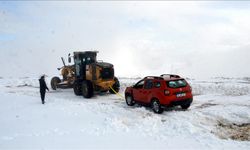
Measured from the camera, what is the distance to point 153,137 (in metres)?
9.94

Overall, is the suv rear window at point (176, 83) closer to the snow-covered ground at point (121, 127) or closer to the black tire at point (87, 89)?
A: the snow-covered ground at point (121, 127)

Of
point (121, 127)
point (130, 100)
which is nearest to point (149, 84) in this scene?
point (130, 100)

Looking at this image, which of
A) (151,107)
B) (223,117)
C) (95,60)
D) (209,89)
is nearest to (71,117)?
(151,107)

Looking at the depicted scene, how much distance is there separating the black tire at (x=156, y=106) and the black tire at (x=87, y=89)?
259 inches

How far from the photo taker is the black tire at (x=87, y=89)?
19.5 meters

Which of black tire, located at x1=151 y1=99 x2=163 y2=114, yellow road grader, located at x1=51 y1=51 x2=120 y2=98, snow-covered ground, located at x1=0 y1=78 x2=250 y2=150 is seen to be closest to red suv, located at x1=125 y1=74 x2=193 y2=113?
black tire, located at x1=151 y1=99 x2=163 y2=114

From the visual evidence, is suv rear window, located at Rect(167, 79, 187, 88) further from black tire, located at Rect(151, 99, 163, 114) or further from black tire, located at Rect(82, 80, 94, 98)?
black tire, located at Rect(82, 80, 94, 98)

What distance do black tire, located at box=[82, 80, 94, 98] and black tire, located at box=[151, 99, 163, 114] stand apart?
6.59 metres

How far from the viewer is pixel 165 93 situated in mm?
13344

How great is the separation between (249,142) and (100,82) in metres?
12.1

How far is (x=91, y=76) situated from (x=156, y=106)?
7.38m

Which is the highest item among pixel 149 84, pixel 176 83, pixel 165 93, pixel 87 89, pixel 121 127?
pixel 176 83

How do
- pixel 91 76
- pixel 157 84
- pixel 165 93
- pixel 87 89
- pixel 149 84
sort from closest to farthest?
pixel 165 93, pixel 157 84, pixel 149 84, pixel 87 89, pixel 91 76

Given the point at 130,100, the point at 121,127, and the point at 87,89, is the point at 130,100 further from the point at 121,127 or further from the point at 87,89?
the point at 121,127
